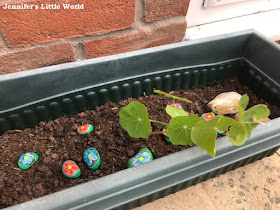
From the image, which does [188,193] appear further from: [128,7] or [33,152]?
[128,7]

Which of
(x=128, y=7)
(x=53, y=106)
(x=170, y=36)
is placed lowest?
(x=53, y=106)

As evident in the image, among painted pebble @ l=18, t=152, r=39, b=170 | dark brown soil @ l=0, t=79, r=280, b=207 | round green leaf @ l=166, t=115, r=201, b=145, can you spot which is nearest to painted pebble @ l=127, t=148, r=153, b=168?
dark brown soil @ l=0, t=79, r=280, b=207

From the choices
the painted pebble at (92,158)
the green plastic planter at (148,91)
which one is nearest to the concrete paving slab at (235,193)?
the green plastic planter at (148,91)

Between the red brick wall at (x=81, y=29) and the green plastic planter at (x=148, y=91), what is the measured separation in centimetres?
13

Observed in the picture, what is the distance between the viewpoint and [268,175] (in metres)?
0.83

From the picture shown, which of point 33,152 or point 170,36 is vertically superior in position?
point 170,36

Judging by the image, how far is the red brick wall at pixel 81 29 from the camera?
0.76m

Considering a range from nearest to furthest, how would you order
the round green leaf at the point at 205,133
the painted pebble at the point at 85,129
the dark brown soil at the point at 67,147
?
1. the round green leaf at the point at 205,133
2. the dark brown soil at the point at 67,147
3. the painted pebble at the point at 85,129

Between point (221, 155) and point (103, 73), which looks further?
point (103, 73)

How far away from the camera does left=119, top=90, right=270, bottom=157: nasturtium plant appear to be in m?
0.56

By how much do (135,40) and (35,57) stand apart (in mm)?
327

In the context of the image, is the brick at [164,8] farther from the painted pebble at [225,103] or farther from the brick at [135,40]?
the painted pebble at [225,103]

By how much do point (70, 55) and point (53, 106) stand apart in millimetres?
182

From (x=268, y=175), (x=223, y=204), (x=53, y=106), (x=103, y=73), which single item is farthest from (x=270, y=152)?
(x=53, y=106)
